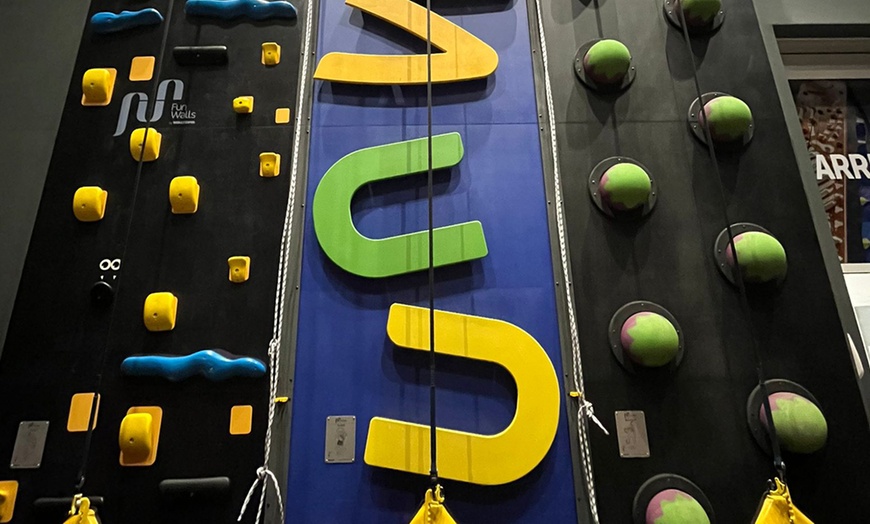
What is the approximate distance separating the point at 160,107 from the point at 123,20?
36cm

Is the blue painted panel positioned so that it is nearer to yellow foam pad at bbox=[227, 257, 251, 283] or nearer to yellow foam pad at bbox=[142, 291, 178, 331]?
yellow foam pad at bbox=[227, 257, 251, 283]

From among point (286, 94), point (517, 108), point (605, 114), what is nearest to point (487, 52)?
point (517, 108)

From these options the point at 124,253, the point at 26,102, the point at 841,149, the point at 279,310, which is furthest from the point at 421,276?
the point at 841,149

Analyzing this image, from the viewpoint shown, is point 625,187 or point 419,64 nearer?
point 625,187

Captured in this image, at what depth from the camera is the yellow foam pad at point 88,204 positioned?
5.61ft

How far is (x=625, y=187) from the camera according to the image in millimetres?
1677

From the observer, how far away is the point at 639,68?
6.27ft

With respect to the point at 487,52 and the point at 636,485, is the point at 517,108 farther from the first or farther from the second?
the point at 636,485

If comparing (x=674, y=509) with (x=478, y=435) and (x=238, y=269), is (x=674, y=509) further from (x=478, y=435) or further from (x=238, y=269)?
(x=238, y=269)

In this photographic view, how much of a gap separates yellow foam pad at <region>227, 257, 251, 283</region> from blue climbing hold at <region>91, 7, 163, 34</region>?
0.89 meters

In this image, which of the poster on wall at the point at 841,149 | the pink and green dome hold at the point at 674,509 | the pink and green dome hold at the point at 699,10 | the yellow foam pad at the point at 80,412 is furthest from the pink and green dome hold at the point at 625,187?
the yellow foam pad at the point at 80,412

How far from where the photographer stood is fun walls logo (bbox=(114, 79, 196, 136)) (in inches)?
72.3

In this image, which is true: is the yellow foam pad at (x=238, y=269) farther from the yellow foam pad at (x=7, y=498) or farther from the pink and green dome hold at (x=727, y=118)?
the pink and green dome hold at (x=727, y=118)

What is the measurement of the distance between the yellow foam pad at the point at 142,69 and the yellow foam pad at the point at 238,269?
0.70m
